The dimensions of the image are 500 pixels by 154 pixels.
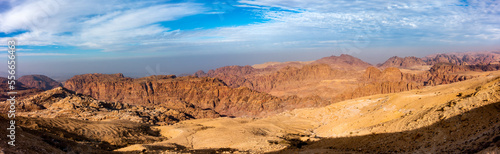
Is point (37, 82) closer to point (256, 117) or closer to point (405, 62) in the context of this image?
point (256, 117)

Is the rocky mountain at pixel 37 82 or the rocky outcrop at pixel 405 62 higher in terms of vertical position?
the rocky outcrop at pixel 405 62

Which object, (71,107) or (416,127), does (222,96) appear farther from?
(416,127)

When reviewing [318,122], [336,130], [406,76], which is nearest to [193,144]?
[336,130]

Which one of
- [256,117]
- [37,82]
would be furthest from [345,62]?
[37,82]

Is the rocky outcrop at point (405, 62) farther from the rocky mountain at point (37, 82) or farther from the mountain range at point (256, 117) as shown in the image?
the rocky mountain at point (37, 82)

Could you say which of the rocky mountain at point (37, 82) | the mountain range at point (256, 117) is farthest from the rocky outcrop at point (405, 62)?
the rocky mountain at point (37, 82)

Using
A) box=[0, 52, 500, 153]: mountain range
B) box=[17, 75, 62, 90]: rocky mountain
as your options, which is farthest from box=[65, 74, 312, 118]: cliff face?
box=[17, 75, 62, 90]: rocky mountain
